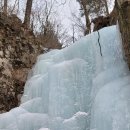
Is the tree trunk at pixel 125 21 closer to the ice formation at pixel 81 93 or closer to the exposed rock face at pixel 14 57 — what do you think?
the ice formation at pixel 81 93

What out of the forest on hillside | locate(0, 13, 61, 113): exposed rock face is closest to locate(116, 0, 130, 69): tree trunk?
the forest on hillside

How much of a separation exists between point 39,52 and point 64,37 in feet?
25.5

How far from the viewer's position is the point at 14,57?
7.49 metres

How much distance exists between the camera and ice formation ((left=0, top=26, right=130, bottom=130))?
457 cm

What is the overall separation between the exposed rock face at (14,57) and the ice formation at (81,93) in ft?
1.13

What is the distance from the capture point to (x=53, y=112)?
553cm

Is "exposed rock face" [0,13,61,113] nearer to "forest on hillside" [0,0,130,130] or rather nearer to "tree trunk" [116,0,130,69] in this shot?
"forest on hillside" [0,0,130,130]

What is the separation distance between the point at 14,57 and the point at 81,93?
7.66 ft

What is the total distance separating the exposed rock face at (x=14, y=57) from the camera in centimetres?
684

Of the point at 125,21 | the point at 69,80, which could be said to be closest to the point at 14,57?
the point at 69,80

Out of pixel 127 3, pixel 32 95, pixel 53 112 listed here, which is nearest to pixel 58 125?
pixel 53 112

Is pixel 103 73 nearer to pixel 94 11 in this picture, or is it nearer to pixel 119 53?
pixel 119 53

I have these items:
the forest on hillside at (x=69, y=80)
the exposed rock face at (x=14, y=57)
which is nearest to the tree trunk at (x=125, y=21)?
the forest on hillside at (x=69, y=80)

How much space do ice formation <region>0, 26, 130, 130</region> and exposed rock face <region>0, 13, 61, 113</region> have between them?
344 mm
